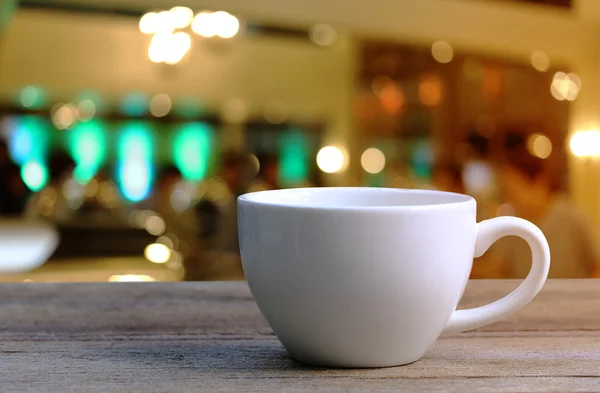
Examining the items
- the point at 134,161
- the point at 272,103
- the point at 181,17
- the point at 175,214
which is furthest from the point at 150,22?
the point at 134,161

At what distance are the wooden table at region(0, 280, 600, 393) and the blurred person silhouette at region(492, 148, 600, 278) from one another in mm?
2109

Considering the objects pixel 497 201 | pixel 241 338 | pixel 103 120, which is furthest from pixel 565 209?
pixel 103 120

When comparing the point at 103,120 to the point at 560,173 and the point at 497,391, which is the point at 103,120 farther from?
the point at 497,391

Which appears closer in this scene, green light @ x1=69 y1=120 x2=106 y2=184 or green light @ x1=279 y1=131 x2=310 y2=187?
green light @ x1=69 y1=120 x2=106 y2=184

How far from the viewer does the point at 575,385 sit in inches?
11.1

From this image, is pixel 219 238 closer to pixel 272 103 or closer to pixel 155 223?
pixel 155 223

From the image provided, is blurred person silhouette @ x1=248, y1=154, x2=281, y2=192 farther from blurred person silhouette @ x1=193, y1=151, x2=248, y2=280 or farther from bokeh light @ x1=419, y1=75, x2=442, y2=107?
blurred person silhouette @ x1=193, y1=151, x2=248, y2=280

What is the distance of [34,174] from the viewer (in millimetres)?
6645

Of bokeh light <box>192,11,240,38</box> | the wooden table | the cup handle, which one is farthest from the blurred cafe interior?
the cup handle

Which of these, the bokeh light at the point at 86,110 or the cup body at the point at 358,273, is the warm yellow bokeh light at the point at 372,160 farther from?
the cup body at the point at 358,273

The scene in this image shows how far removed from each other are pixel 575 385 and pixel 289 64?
616 cm

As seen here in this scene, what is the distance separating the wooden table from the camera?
286 mm

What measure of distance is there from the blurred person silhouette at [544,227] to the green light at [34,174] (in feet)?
16.2

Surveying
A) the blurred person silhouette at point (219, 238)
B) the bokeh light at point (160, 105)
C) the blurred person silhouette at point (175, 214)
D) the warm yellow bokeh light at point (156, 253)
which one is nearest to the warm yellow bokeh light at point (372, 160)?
the bokeh light at point (160, 105)
